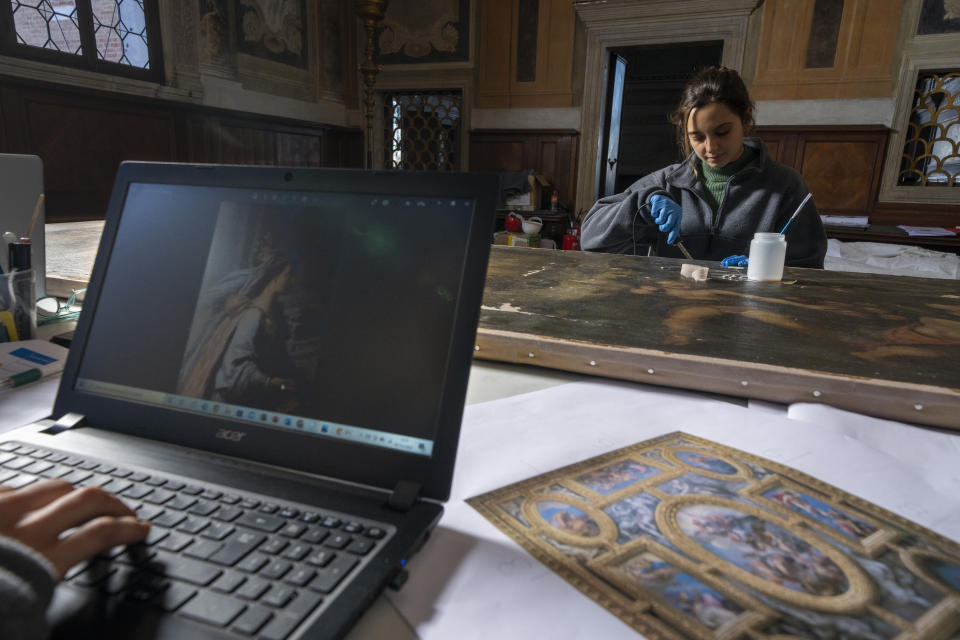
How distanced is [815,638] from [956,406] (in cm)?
43

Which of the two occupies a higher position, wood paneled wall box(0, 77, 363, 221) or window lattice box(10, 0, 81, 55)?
window lattice box(10, 0, 81, 55)

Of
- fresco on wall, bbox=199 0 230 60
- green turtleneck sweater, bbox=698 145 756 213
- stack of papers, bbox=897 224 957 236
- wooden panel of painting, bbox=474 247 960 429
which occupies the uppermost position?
fresco on wall, bbox=199 0 230 60

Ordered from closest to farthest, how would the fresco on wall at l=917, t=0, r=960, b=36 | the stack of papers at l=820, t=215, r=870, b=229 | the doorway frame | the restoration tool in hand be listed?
the restoration tool in hand, the fresco on wall at l=917, t=0, r=960, b=36, the stack of papers at l=820, t=215, r=870, b=229, the doorway frame

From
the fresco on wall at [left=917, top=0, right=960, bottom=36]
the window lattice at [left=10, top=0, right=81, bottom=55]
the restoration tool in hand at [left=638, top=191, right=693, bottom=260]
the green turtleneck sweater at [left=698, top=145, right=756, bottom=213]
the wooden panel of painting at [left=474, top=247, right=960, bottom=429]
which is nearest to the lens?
the wooden panel of painting at [left=474, top=247, right=960, bottom=429]

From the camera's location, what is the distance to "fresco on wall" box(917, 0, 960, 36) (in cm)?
377

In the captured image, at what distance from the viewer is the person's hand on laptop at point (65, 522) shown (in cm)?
33

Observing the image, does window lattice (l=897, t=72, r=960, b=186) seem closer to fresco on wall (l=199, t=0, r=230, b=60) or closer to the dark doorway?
the dark doorway

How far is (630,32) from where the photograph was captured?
4.71m

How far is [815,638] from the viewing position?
319 mm

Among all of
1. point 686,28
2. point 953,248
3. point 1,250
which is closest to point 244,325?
point 1,250

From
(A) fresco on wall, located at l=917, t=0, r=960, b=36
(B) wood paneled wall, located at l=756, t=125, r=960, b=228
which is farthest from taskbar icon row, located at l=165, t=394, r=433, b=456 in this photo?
(A) fresco on wall, located at l=917, t=0, r=960, b=36

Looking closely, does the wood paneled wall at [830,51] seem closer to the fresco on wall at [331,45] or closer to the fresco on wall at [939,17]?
the fresco on wall at [939,17]

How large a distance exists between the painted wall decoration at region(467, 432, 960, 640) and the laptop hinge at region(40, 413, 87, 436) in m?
0.37

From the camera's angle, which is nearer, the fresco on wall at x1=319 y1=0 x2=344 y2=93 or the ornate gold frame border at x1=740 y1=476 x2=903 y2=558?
the ornate gold frame border at x1=740 y1=476 x2=903 y2=558
